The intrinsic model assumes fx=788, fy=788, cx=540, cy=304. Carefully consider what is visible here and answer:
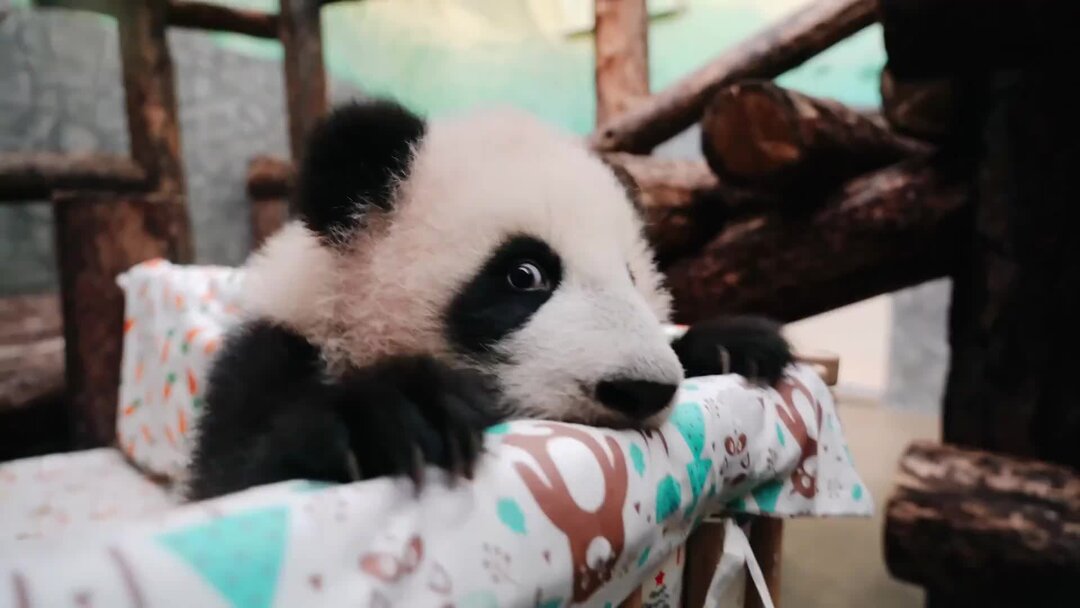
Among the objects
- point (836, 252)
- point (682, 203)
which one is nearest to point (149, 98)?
point (682, 203)

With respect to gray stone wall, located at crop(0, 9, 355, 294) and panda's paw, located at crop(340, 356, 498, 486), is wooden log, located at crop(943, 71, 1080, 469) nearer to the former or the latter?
panda's paw, located at crop(340, 356, 498, 486)

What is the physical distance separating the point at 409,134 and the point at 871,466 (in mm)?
2203

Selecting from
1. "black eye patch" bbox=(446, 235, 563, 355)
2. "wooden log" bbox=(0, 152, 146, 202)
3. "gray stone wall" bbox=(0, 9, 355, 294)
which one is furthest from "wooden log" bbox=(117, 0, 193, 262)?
"black eye patch" bbox=(446, 235, 563, 355)

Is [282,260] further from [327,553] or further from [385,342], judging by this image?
[327,553]

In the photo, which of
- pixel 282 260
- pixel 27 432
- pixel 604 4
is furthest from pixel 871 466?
pixel 27 432

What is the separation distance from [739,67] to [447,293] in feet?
4.81

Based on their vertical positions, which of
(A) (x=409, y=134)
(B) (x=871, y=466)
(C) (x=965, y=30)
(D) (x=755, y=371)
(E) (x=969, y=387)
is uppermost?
(C) (x=965, y=30)

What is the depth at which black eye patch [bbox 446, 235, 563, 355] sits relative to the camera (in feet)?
2.33

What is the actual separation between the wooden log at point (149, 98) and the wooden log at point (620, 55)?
4.10ft

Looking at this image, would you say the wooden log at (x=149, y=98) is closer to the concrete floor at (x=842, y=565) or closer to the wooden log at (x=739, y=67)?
the wooden log at (x=739, y=67)

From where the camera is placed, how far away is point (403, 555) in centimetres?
42

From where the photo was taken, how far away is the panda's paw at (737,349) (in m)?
0.91

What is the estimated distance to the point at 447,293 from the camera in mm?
728

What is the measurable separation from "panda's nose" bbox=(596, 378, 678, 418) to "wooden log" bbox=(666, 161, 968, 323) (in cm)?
114
